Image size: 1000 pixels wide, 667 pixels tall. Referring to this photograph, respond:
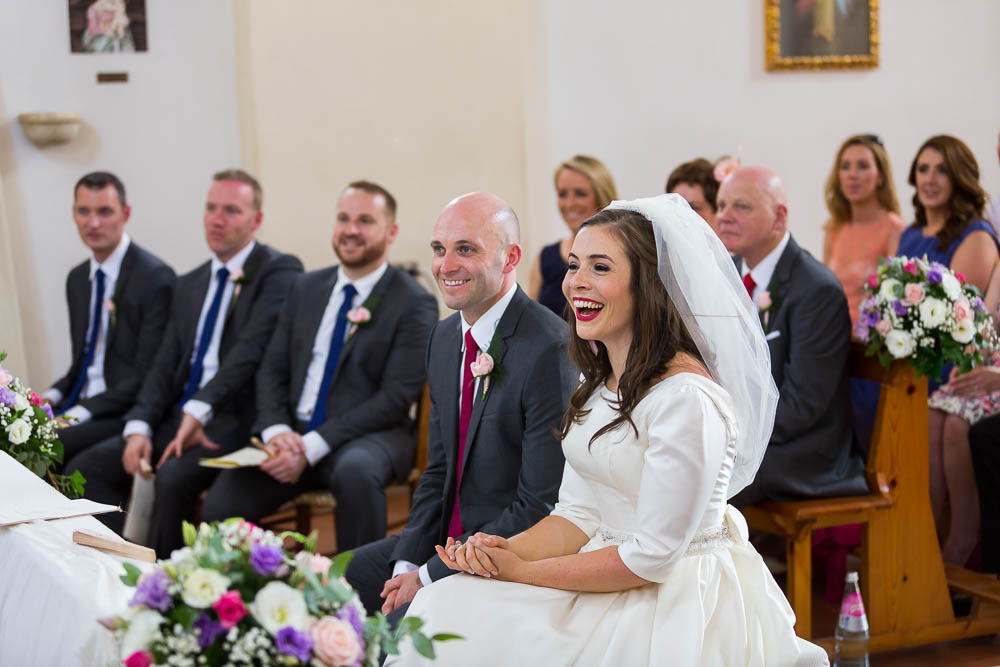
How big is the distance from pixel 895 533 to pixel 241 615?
117 inches

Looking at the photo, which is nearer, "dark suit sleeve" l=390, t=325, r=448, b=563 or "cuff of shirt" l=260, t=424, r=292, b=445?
"dark suit sleeve" l=390, t=325, r=448, b=563

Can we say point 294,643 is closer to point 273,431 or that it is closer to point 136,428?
point 273,431

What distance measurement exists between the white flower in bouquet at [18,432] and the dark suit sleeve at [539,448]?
1.15 meters

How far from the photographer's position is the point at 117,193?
18.4ft

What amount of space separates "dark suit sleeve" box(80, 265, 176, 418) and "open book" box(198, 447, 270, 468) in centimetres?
109

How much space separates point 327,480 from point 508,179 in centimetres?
282

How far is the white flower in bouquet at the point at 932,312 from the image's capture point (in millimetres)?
3646

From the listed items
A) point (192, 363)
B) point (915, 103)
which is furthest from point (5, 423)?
point (915, 103)

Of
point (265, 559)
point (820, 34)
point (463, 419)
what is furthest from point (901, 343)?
point (820, 34)

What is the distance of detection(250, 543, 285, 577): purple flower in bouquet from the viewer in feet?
4.98

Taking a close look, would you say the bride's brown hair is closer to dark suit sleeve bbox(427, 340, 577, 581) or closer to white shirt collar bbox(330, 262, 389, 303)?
dark suit sleeve bbox(427, 340, 577, 581)

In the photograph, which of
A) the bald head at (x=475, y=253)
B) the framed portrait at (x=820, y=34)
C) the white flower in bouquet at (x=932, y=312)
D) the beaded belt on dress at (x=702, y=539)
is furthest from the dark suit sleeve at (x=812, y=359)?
the framed portrait at (x=820, y=34)

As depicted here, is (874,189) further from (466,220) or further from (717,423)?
(717,423)

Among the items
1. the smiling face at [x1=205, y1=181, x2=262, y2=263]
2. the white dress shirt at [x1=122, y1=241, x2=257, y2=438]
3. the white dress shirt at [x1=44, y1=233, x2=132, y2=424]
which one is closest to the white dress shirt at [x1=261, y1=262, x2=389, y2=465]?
the white dress shirt at [x1=122, y1=241, x2=257, y2=438]
